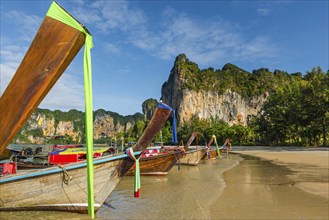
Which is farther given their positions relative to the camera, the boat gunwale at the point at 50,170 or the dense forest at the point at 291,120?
the dense forest at the point at 291,120

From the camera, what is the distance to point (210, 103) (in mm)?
116688

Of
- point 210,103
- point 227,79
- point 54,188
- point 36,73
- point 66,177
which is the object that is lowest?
point 54,188

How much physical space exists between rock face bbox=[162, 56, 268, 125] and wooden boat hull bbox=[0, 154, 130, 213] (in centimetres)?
10359

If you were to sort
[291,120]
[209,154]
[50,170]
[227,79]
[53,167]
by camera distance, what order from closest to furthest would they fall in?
[50,170], [53,167], [209,154], [291,120], [227,79]

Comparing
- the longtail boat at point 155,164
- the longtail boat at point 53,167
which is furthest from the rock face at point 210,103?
the longtail boat at point 53,167

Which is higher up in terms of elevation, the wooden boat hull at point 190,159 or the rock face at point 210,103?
the rock face at point 210,103

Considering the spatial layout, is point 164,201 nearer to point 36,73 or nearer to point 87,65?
point 87,65

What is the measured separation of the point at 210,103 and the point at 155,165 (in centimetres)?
10335

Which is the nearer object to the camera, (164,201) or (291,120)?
(164,201)

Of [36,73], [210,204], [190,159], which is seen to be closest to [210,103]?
[190,159]

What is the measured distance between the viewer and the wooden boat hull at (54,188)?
7.32 meters

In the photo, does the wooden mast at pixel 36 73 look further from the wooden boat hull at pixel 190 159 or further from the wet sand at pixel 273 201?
the wooden boat hull at pixel 190 159

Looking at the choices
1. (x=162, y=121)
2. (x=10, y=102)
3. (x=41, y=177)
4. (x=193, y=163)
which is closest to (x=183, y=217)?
(x=162, y=121)

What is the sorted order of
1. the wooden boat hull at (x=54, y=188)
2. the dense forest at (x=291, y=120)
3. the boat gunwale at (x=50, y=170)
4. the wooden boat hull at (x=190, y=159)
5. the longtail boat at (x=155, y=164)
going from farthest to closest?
the dense forest at (x=291, y=120)
the wooden boat hull at (x=190, y=159)
the longtail boat at (x=155, y=164)
the wooden boat hull at (x=54, y=188)
the boat gunwale at (x=50, y=170)
